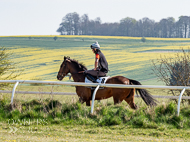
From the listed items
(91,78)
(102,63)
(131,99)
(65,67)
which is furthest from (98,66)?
(65,67)

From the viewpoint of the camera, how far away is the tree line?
66.3 m

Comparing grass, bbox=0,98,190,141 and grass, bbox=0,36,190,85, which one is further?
grass, bbox=0,36,190,85

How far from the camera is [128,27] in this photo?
68.7 m

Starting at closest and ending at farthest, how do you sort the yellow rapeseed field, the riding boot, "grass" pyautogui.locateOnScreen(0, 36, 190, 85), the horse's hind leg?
1. the horse's hind leg
2. the riding boot
3. the yellow rapeseed field
4. "grass" pyautogui.locateOnScreen(0, 36, 190, 85)

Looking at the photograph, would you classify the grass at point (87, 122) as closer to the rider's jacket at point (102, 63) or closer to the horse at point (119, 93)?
the horse at point (119, 93)

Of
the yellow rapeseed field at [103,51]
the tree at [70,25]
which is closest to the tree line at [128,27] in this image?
the tree at [70,25]

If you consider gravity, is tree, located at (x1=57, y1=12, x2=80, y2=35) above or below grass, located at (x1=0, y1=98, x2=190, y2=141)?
above

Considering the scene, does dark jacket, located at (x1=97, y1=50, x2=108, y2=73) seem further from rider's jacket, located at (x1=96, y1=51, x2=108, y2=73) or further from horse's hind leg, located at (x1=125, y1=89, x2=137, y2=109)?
horse's hind leg, located at (x1=125, y1=89, x2=137, y2=109)

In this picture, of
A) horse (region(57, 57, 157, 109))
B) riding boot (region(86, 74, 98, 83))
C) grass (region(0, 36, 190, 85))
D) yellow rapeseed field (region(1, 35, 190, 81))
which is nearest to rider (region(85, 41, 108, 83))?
riding boot (region(86, 74, 98, 83))

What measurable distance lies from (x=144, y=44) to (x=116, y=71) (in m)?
23.0

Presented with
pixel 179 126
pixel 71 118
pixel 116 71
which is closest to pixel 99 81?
pixel 71 118

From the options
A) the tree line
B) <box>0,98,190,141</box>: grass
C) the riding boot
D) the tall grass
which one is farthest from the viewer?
the tree line

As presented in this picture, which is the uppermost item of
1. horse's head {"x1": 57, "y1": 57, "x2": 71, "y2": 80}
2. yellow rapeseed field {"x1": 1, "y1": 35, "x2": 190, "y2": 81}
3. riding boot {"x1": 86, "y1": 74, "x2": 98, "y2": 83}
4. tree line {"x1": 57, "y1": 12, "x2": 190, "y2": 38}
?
tree line {"x1": 57, "y1": 12, "x2": 190, "y2": 38}

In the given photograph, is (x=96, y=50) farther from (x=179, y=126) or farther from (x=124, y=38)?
(x=124, y=38)
